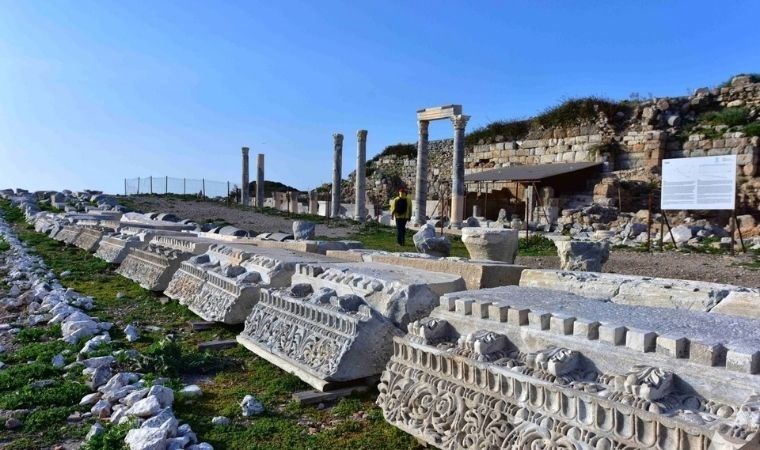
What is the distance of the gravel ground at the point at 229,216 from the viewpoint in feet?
60.8

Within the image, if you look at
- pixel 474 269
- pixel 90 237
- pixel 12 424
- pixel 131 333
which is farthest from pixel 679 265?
pixel 90 237

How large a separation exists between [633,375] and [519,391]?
0.53 metres

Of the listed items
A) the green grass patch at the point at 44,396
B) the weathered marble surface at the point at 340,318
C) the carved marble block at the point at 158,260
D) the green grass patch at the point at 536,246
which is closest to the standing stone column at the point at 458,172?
the green grass patch at the point at 536,246

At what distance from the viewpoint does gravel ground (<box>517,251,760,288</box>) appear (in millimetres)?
8422

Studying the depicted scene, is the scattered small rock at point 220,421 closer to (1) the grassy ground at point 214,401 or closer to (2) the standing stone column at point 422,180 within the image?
(1) the grassy ground at point 214,401

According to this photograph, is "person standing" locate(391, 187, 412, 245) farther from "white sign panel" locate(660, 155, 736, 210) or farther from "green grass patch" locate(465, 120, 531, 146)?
"green grass patch" locate(465, 120, 531, 146)

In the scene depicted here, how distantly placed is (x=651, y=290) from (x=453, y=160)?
746 inches

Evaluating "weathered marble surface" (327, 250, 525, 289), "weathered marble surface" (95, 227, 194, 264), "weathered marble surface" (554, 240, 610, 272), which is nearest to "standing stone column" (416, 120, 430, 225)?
"weathered marble surface" (95, 227, 194, 264)

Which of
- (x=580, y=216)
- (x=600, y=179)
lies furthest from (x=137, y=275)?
(x=600, y=179)

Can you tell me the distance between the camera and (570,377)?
2.55 meters

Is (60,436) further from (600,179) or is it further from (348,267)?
(600,179)

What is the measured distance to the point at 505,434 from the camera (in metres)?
2.63

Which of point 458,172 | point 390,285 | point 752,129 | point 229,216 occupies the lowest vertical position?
point 390,285

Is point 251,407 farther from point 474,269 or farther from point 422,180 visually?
point 422,180
